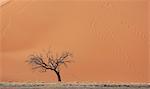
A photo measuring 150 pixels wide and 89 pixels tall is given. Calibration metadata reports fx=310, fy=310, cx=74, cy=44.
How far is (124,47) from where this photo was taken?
2914mm

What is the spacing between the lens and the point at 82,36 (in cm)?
293

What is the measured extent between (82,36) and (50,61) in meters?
0.61

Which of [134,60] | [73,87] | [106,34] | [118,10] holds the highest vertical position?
[118,10]

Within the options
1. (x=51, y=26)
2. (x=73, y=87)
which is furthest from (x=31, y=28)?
(x=73, y=87)

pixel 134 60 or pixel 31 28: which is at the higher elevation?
pixel 31 28

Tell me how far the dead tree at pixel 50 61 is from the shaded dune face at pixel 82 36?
0.09 meters

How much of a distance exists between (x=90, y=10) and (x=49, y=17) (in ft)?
1.31

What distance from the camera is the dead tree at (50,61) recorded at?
2.42 m

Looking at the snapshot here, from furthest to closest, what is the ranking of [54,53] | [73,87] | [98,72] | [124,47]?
[124,47]
[98,72]
[54,53]
[73,87]

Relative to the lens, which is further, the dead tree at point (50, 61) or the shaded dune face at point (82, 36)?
the shaded dune face at point (82, 36)

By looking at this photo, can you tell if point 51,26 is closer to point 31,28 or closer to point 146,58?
point 31,28

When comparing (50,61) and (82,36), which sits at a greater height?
(82,36)

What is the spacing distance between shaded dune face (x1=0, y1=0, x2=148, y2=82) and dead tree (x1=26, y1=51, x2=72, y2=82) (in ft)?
0.31

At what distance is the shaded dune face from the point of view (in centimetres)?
271
